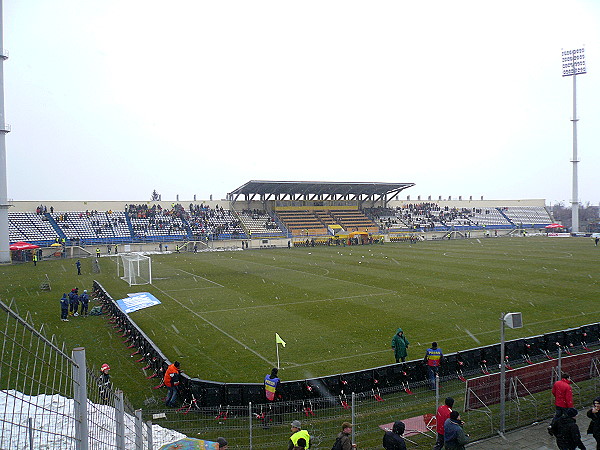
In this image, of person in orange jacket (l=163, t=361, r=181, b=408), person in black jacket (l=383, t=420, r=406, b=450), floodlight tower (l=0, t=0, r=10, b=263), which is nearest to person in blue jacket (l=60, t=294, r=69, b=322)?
person in orange jacket (l=163, t=361, r=181, b=408)

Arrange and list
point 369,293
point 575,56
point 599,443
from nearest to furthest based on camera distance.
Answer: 1. point 599,443
2. point 369,293
3. point 575,56

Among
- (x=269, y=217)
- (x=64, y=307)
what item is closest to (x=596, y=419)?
(x=64, y=307)

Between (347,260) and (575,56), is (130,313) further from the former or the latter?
(575,56)

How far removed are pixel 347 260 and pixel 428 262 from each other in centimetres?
690

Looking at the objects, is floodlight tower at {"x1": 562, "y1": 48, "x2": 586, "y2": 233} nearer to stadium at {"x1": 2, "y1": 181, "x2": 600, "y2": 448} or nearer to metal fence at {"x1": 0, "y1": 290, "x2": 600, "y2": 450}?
stadium at {"x1": 2, "y1": 181, "x2": 600, "y2": 448}

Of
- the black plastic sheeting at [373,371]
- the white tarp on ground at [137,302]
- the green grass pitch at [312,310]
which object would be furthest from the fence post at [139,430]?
the white tarp on ground at [137,302]

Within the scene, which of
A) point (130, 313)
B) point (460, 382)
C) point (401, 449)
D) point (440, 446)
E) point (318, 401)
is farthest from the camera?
point (130, 313)

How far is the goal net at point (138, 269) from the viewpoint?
27.8m

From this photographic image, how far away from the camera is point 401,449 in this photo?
6285mm

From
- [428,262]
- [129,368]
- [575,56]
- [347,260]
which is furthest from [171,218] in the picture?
[575,56]

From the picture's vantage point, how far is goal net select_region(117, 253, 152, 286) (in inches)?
1096

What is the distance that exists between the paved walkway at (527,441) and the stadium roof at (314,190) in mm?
55157

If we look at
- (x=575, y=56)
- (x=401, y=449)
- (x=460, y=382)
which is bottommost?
(x=460, y=382)

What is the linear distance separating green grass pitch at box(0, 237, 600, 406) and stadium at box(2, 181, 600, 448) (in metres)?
0.08
